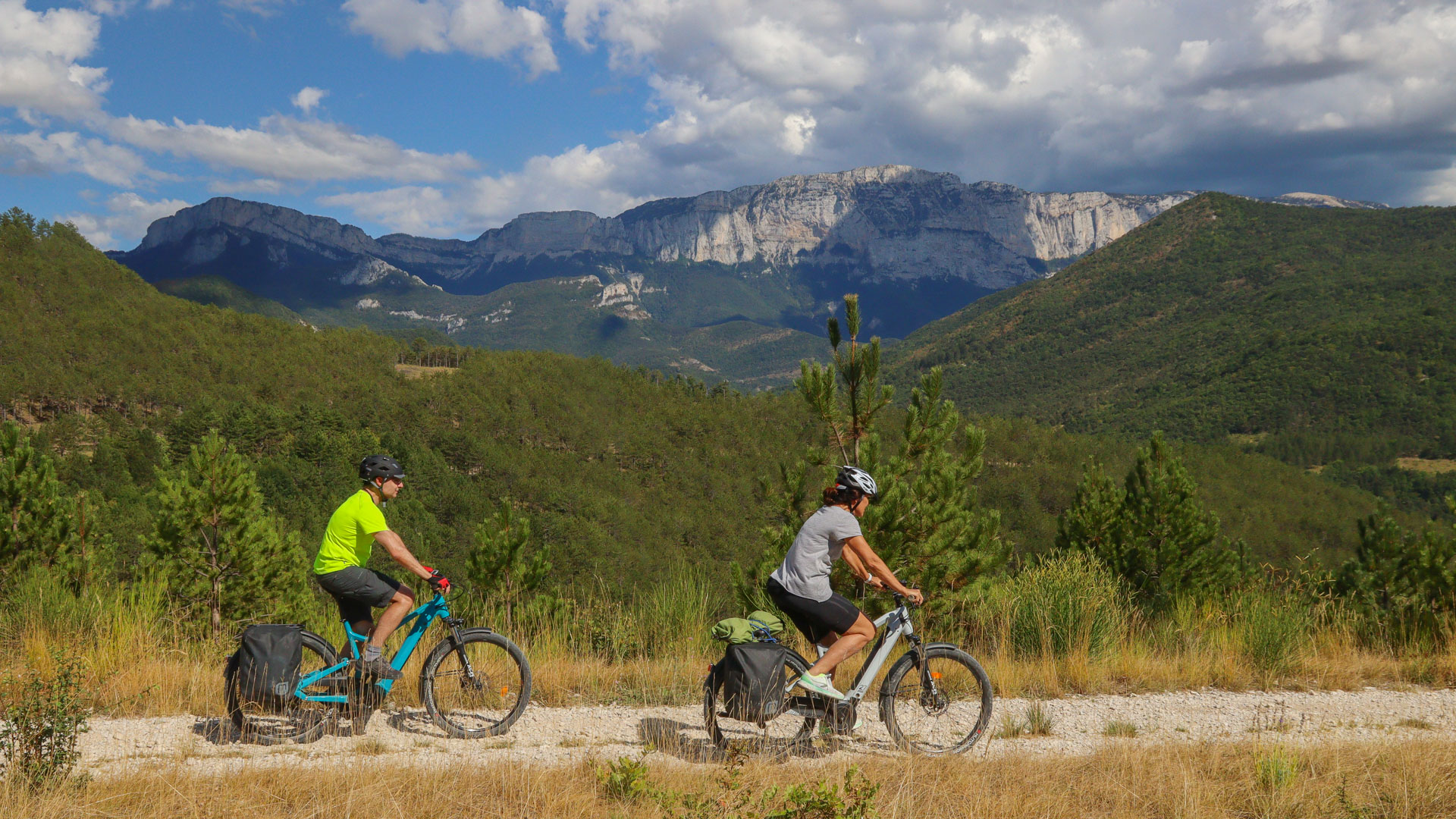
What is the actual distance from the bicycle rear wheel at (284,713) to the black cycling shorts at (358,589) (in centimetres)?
27

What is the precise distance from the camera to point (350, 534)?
4672mm

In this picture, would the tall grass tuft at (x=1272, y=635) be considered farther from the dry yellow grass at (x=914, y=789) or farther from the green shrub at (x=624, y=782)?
the green shrub at (x=624, y=782)

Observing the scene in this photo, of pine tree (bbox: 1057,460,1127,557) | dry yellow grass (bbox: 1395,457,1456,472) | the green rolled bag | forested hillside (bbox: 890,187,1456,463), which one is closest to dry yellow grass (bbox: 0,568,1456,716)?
the green rolled bag

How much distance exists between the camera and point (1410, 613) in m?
7.88

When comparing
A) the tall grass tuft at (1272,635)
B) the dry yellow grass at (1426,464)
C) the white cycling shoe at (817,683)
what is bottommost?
the dry yellow grass at (1426,464)

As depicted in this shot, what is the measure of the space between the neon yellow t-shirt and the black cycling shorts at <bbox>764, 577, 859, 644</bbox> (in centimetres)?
239

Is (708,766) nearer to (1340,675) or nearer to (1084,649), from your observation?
(1084,649)

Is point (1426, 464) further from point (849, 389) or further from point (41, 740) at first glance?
point (41, 740)

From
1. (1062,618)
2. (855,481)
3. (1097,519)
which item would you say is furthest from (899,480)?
(1097,519)

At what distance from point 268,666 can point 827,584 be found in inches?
127

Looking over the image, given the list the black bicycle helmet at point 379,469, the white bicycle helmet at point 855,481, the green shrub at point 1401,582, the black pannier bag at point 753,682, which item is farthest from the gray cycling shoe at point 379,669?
the green shrub at point 1401,582

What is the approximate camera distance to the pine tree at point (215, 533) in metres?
21.1

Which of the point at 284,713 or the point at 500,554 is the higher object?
the point at 284,713

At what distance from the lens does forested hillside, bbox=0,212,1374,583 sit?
58219mm
